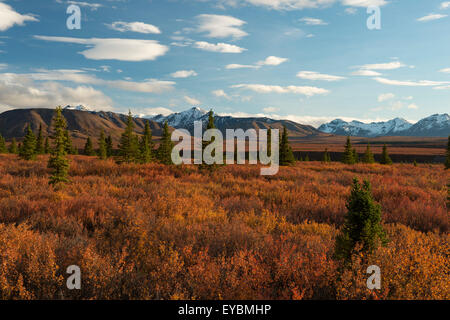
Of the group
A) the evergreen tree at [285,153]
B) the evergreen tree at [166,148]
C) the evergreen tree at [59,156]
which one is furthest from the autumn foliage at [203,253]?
the evergreen tree at [166,148]

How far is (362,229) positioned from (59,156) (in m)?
12.2

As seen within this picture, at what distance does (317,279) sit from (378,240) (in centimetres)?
147

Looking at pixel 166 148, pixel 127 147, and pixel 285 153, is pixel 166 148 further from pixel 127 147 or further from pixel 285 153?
pixel 285 153

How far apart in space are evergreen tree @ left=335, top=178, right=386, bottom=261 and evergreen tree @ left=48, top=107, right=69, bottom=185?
11236 mm

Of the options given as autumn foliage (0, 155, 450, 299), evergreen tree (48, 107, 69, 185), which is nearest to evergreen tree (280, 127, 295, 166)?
autumn foliage (0, 155, 450, 299)

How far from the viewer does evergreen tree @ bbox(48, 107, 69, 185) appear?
10969 mm

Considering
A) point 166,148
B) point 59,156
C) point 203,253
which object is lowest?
point 203,253

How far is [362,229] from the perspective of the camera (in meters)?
4.38

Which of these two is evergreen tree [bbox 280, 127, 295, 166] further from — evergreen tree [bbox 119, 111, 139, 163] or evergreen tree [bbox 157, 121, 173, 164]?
evergreen tree [bbox 119, 111, 139, 163]

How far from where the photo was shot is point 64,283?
359 centimetres

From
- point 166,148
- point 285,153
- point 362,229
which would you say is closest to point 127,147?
point 166,148

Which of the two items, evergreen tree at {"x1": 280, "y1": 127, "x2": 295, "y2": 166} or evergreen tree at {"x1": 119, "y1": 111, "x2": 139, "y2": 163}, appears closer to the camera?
evergreen tree at {"x1": 119, "y1": 111, "x2": 139, "y2": 163}
